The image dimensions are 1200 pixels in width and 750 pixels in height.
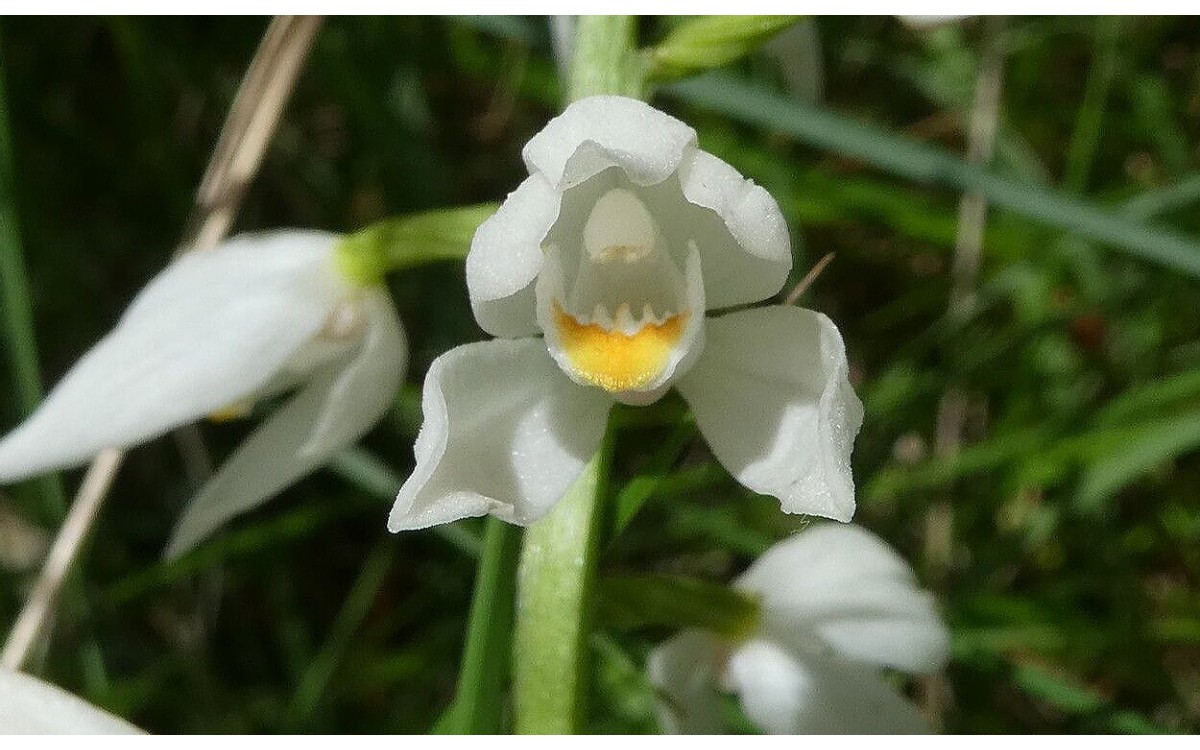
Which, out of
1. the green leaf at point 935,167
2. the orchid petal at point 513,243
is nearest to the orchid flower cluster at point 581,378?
the orchid petal at point 513,243

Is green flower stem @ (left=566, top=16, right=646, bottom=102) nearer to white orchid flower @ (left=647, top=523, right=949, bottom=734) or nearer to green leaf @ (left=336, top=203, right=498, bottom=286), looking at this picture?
green leaf @ (left=336, top=203, right=498, bottom=286)

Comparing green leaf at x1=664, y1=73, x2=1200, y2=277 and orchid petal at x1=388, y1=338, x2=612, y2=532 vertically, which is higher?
orchid petal at x1=388, y1=338, x2=612, y2=532

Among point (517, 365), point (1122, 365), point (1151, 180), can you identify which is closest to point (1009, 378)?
point (1122, 365)

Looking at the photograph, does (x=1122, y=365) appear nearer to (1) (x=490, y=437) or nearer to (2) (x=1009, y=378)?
(2) (x=1009, y=378)

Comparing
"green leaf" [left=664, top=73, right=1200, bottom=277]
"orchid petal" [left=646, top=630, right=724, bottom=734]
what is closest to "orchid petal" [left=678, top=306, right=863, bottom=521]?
"orchid petal" [left=646, top=630, right=724, bottom=734]

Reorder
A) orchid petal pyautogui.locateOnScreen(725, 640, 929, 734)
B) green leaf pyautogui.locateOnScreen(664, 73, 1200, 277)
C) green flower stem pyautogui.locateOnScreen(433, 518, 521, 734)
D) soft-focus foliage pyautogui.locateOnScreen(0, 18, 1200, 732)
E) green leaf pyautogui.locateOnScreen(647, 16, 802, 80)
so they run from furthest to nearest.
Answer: soft-focus foliage pyautogui.locateOnScreen(0, 18, 1200, 732) < green leaf pyautogui.locateOnScreen(664, 73, 1200, 277) < orchid petal pyautogui.locateOnScreen(725, 640, 929, 734) < green leaf pyautogui.locateOnScreen(647, 16, 802, 80) < green flower stem pyautogui.locateOnScreen(433, 518, 521, 734)

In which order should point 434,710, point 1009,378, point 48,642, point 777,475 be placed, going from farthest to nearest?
1. point 1009,378
2. point 434,710
3. point 48,642
4. point 777,475
